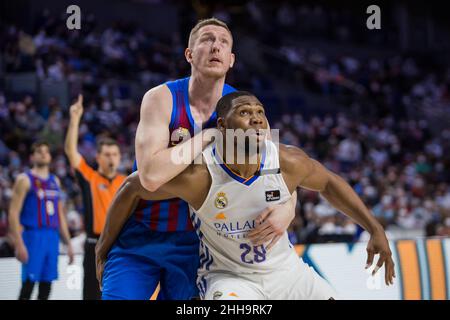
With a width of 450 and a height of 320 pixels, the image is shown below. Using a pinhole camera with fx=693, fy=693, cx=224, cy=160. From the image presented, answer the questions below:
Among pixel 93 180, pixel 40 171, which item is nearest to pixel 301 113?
pixel 40 171

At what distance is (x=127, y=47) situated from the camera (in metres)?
13.7

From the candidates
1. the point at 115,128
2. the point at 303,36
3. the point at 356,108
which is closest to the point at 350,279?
the point at 115,128

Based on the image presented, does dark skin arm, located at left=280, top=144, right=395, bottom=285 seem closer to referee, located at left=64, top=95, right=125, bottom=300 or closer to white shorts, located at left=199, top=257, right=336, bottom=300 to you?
white shorts, located at left=199, top=257, right=336, bottom=300

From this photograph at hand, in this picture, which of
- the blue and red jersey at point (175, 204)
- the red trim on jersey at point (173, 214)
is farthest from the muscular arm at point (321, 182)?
the red trim on jersey at point (173, 214)

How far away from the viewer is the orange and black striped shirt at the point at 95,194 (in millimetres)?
6266

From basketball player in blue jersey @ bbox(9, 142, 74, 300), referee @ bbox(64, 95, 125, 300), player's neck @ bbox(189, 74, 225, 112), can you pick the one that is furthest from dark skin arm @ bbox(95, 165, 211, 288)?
basketball player in blue jersey @ bbox(9, 142, 74, 300)

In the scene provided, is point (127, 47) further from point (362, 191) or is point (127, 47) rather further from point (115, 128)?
point (362, 191)

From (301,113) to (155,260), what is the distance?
39.4 ft

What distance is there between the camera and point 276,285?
3271mm

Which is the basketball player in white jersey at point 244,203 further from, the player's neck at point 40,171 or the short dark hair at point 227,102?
the player's neck at point 40,171

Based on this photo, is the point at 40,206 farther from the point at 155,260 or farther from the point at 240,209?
the point at 240,209

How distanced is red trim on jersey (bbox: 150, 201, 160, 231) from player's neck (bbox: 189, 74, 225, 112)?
0.58m

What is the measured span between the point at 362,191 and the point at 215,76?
28.9 feet
